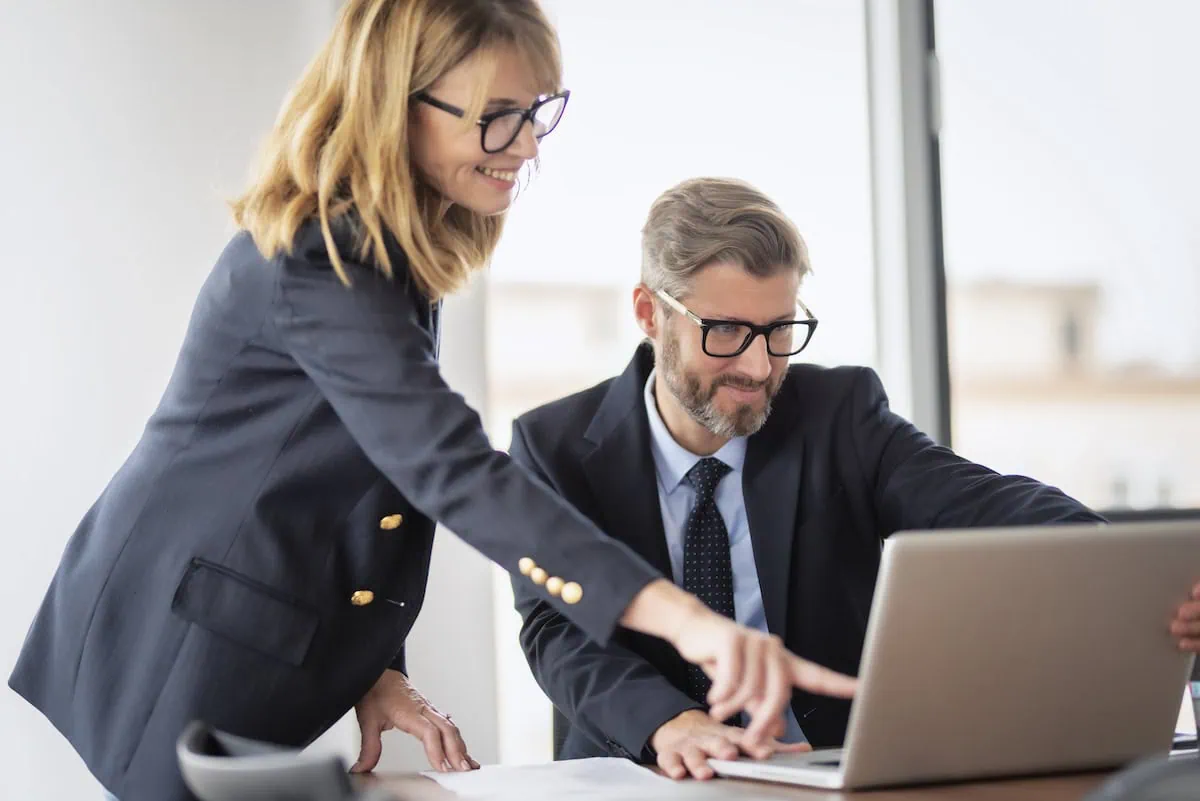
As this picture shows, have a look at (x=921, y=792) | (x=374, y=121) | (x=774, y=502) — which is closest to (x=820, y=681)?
(x=921, y=792)

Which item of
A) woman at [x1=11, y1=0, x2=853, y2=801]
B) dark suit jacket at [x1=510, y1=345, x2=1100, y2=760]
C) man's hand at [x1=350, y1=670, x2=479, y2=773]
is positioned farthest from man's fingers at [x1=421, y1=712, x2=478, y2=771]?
dark suit jacket at [x1=510, y1=345, x2=1100, y2=760]

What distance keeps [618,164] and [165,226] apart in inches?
46.7

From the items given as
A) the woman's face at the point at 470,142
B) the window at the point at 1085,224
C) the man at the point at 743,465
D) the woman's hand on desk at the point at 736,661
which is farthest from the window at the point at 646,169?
the woman's hand on desk at the point at 736,661

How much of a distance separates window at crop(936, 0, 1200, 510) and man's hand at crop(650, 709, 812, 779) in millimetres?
2182

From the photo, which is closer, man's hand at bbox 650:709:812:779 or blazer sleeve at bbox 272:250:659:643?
blazer sleeve at bbox 272:250:659:643

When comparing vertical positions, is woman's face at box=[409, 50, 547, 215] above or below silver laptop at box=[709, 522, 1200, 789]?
above

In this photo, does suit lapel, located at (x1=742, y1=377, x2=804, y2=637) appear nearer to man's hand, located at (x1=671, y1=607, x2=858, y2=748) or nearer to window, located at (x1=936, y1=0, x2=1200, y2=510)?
man's hand, located at (x1=671, y1=607, x2=858, y2=748)

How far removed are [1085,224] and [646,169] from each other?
1289mm

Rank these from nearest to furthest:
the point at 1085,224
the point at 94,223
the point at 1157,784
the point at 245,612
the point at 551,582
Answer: the point at 1157,784 → the point at 551,582 → the point at 245,612 → the point at 94,223 → the point at 1085,224

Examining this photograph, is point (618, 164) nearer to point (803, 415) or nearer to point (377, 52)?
point (803, 415)

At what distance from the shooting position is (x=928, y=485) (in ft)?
6.92

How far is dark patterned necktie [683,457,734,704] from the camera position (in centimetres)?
199

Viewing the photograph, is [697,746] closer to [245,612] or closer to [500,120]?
[245,612]

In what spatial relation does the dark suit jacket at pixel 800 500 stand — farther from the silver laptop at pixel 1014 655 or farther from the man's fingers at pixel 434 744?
the silver laptop at pixel 1014 655
